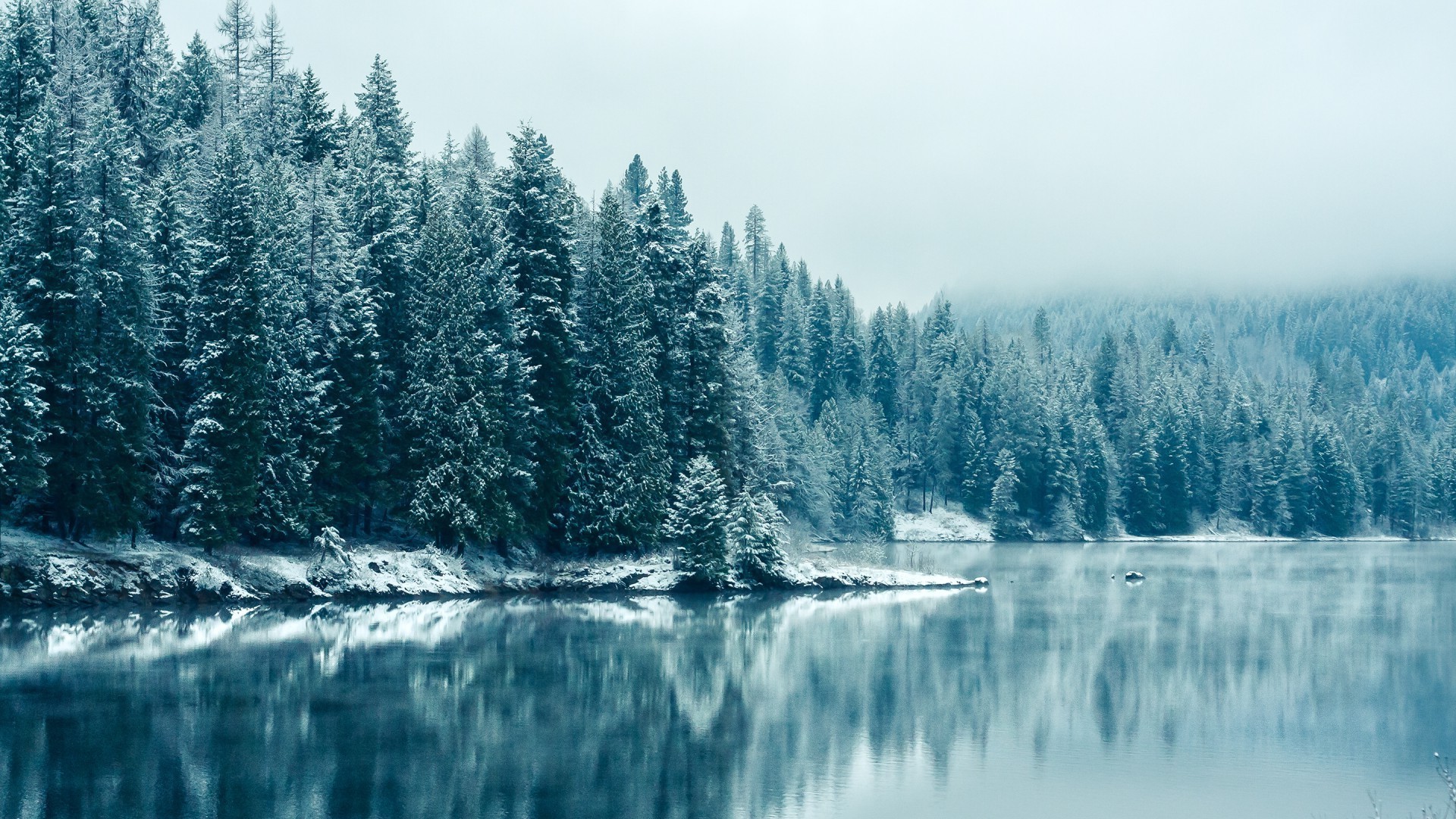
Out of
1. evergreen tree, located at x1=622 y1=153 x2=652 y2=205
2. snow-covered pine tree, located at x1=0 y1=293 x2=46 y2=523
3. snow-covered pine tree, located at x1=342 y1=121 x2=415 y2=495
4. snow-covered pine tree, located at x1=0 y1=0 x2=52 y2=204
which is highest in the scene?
evergreen tree, located at x1=622 y1=153 x2=652 y2=205

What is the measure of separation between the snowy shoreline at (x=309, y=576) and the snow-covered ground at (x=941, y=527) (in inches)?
2174

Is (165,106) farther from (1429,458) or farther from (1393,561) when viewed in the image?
(1429,458)

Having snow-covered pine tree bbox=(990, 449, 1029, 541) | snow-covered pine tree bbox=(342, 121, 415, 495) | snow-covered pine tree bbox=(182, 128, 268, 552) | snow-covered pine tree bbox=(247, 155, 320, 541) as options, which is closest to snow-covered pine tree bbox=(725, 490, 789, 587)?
snow-covered pine tree bbox=(342, 121, 415, 495)

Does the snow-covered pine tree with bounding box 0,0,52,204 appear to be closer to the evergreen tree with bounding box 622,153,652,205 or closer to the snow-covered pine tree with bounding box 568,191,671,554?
the snow-covered pine tree with bounding box 568,191,671,554

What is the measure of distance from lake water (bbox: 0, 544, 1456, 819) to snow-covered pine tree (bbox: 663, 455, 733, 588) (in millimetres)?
6414

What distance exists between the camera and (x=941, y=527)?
126938mm

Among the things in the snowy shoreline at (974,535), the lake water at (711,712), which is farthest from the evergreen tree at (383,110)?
the snowy shoreline at (974,535)

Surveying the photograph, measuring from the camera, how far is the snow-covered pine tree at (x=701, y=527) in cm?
6084

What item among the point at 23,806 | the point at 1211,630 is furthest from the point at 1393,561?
the point at 23,806

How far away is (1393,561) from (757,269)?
248ft

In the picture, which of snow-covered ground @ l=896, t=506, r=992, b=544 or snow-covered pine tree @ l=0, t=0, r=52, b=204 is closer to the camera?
snow-covered pine tree @ l=0, t=0, r=52, b=204

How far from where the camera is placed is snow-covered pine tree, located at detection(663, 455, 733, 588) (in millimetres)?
60844

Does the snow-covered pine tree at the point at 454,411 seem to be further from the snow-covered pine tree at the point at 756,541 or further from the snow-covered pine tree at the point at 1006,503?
the snow-covered pine tree at the point at 1006,503

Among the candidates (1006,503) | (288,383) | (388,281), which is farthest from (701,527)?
(1006,503)
